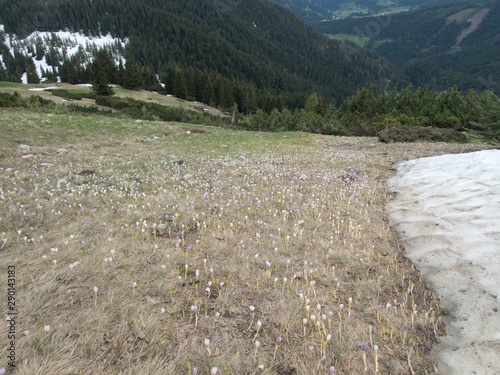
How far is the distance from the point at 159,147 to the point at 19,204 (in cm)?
1090

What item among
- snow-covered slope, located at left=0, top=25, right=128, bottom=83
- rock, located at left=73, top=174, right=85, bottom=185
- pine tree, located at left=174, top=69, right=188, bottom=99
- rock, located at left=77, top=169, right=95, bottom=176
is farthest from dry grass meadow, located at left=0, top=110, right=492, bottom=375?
snow-covered slope, located at left=0, top=25, right=128, bottom=83

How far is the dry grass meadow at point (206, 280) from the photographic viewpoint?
9.93 ft

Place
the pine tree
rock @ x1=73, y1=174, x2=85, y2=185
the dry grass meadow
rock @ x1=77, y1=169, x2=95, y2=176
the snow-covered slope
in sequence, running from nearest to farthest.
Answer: the dry grass meadow, rock @ x1=73, y1=174, x2=85, y2=185, rock @ x1=77, y1=169, x2=95, y2=176, the pine tree, the snow-covered slope

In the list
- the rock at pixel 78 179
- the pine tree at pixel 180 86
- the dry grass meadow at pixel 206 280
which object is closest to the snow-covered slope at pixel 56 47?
the pine tree at pixel 180 86

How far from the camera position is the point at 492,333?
3266mm

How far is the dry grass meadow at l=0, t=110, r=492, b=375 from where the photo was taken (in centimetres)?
303

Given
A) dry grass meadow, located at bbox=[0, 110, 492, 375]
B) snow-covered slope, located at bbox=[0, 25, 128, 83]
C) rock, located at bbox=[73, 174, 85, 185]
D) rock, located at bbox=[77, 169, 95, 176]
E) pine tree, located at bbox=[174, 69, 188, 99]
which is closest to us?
dry grass meadow, located at bbox=[0, 110, 492, 375]

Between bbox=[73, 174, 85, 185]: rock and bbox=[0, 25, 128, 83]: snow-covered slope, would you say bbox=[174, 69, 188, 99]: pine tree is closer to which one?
bbox=[0, 25, 128, 83]: snow-covered slope

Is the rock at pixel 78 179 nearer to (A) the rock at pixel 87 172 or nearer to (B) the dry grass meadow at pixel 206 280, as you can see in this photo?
(B) the dry grass meadow at pixel 206 280

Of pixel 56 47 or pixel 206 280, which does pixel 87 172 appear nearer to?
pixel 206 280

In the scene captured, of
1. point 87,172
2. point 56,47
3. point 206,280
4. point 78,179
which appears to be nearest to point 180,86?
point 87,172

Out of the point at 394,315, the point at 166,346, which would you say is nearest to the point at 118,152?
the point at 166,346

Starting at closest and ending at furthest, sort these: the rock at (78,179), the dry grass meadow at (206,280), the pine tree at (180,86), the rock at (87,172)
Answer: the dry grass meadow at (206,280), the rock at (78,179), the rock at (87,172), the pine tree at (180,86)

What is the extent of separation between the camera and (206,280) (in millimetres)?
4422
